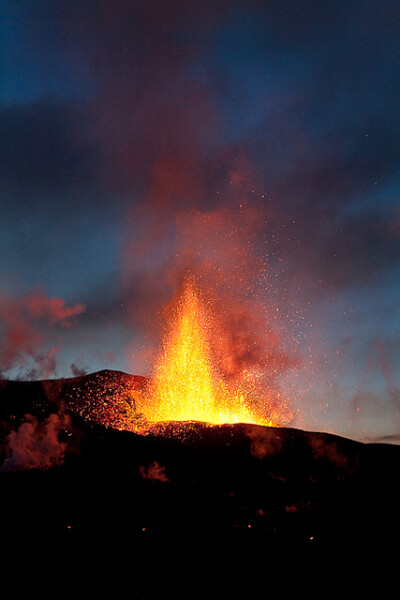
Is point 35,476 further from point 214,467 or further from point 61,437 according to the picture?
point 214,467

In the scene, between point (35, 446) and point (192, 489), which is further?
point (192, 489)

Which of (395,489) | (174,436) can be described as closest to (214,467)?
(174,436)

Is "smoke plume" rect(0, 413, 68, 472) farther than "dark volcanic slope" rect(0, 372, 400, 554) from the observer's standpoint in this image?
Yes

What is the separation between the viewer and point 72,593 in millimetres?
57188

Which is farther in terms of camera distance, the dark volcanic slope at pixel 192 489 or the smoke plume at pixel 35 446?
the smoke plume at pixel 35 446

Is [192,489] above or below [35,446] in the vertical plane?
below

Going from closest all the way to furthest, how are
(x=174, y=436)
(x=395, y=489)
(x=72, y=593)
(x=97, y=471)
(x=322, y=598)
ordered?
1. (x=72, y=593)
2. (x=322, y=598)
3. (x=97, y=471)
4. (x=174, y=436)
5. (x=395, y=489)

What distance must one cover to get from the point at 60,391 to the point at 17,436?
41514mm

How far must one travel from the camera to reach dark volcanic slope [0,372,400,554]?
6612cm

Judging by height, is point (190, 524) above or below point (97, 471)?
below

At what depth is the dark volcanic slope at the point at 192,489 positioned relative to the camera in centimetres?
6612

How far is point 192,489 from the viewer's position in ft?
242

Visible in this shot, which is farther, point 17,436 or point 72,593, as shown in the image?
point 17,436

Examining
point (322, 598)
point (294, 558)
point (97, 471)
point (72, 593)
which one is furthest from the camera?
point (97, 471)
